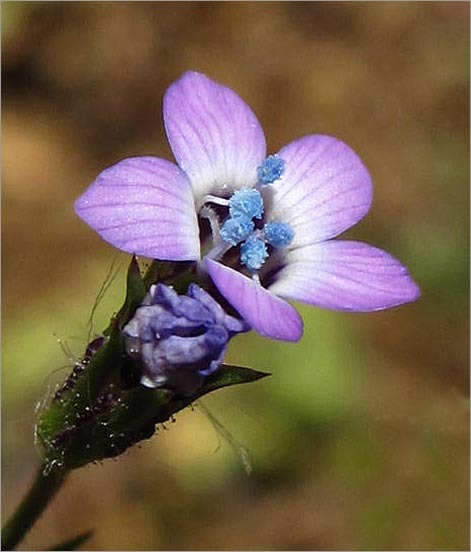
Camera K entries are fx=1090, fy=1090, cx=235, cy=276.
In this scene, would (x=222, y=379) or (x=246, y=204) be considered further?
(x=246, y=204)

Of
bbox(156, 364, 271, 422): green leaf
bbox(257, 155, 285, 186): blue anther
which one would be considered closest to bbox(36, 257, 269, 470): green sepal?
bbox(156, 364, 271, 422): green leaf

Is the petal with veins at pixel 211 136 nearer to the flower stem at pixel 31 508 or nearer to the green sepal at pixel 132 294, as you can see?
the green sepal at pixel 132 294

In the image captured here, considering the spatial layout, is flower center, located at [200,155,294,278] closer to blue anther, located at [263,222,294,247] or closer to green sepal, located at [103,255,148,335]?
blue anther, located at [263,222,294,247]

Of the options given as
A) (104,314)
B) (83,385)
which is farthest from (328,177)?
(104,314)

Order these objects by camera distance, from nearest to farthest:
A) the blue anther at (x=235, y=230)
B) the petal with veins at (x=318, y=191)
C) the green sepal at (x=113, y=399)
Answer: the green sepal at (x=113, y=399), the blue anther at (x=235, y=230), the petal with veins at (x=318, y=191)

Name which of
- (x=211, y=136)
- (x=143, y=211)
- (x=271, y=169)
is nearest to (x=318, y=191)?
(x=271, y=169)

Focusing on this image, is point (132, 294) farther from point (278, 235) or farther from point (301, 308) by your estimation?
point (301, 308)

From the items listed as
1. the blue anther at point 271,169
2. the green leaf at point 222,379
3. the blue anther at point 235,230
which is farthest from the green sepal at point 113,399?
the blue anther at point 271,169
